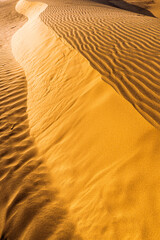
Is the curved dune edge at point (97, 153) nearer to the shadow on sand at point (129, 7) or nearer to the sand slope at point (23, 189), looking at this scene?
the sand slope at point (23, 189)

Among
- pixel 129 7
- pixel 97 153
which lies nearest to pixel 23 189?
pixel 97 153

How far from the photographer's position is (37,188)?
2.35 meters

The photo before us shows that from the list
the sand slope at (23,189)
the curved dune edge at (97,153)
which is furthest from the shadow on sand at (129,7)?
the sand slope at (23,189)

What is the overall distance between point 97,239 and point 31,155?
159cm

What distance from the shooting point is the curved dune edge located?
5.72 feet

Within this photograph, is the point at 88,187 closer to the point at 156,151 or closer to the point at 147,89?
the point at 156,151

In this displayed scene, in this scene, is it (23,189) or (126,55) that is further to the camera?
(126,55)

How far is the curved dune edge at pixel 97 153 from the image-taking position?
5.72 feet

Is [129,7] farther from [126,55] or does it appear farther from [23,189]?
[23,189]

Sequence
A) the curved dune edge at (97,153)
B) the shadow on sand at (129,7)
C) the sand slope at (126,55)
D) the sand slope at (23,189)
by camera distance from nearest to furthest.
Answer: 1. the curved dune edge at (97,153)
2. the sand slope at (23,189)
3. the sand slope at (126,55)
4. the shadow on sand at (129,7)

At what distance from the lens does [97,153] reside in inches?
89.6

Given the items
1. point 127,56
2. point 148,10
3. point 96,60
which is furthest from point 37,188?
point 148,10

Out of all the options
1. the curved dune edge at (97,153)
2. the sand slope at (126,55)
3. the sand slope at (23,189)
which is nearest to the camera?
the curved dune edge at (97,153)

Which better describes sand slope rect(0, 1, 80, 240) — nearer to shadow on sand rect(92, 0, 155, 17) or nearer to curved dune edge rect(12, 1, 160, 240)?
curved dune edge rect(12, 1, 160, 240)
